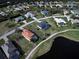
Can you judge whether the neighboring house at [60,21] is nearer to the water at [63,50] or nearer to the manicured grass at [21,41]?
the water at [63,50]

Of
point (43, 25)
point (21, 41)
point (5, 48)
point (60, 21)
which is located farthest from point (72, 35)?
point (5, 48)

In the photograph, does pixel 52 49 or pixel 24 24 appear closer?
pixel 52 49

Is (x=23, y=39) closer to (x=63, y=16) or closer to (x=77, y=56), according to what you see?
(x=77, y=56)

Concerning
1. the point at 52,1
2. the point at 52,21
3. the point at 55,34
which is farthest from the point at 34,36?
the point at 52,1

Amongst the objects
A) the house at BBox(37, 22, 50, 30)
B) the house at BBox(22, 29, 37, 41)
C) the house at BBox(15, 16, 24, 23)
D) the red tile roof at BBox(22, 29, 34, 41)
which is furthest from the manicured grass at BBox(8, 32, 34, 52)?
the house at BBox(37, 22, 50, 30)

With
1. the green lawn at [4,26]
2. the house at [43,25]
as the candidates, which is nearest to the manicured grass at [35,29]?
the house at [43,25]

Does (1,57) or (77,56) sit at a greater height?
(1,57)

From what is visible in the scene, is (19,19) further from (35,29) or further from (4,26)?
(35,29)

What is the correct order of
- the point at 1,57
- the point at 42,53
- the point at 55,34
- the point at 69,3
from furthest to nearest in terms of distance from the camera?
1. the point at 69,3
2. the point at 55,34
3. the point at 42,53
4. the point at 1,57
